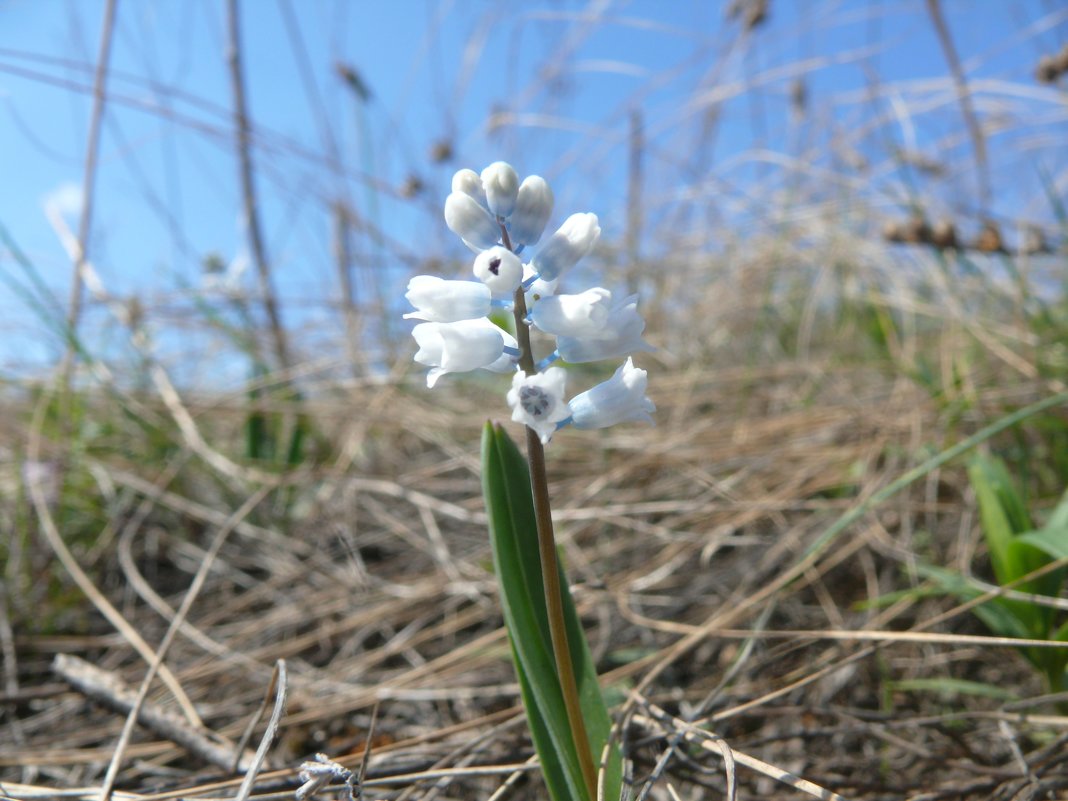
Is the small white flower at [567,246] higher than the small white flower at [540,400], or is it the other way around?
the small white flower at [567,246]

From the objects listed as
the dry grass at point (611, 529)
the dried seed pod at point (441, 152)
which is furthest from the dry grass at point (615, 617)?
the dried seed pod at point (441, 152)

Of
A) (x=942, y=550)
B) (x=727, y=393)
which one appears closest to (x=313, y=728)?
(x=942, y=550)

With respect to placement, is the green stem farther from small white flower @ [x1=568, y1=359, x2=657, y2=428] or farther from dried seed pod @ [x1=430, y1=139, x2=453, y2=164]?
dried seed pod @ [x1=430, y1=139, x2=453, y2=164]

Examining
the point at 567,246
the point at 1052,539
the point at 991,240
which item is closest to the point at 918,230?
the point at 991,240

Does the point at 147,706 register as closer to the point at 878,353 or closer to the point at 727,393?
the point at 727,393

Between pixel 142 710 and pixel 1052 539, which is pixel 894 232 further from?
pixel 142 710

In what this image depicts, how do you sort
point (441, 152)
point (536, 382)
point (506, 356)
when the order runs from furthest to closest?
point (441, 152)
point (506, 356)
point (536, 382)

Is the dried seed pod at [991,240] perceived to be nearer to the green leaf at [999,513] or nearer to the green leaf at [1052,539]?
the green leaf at [999,513]
